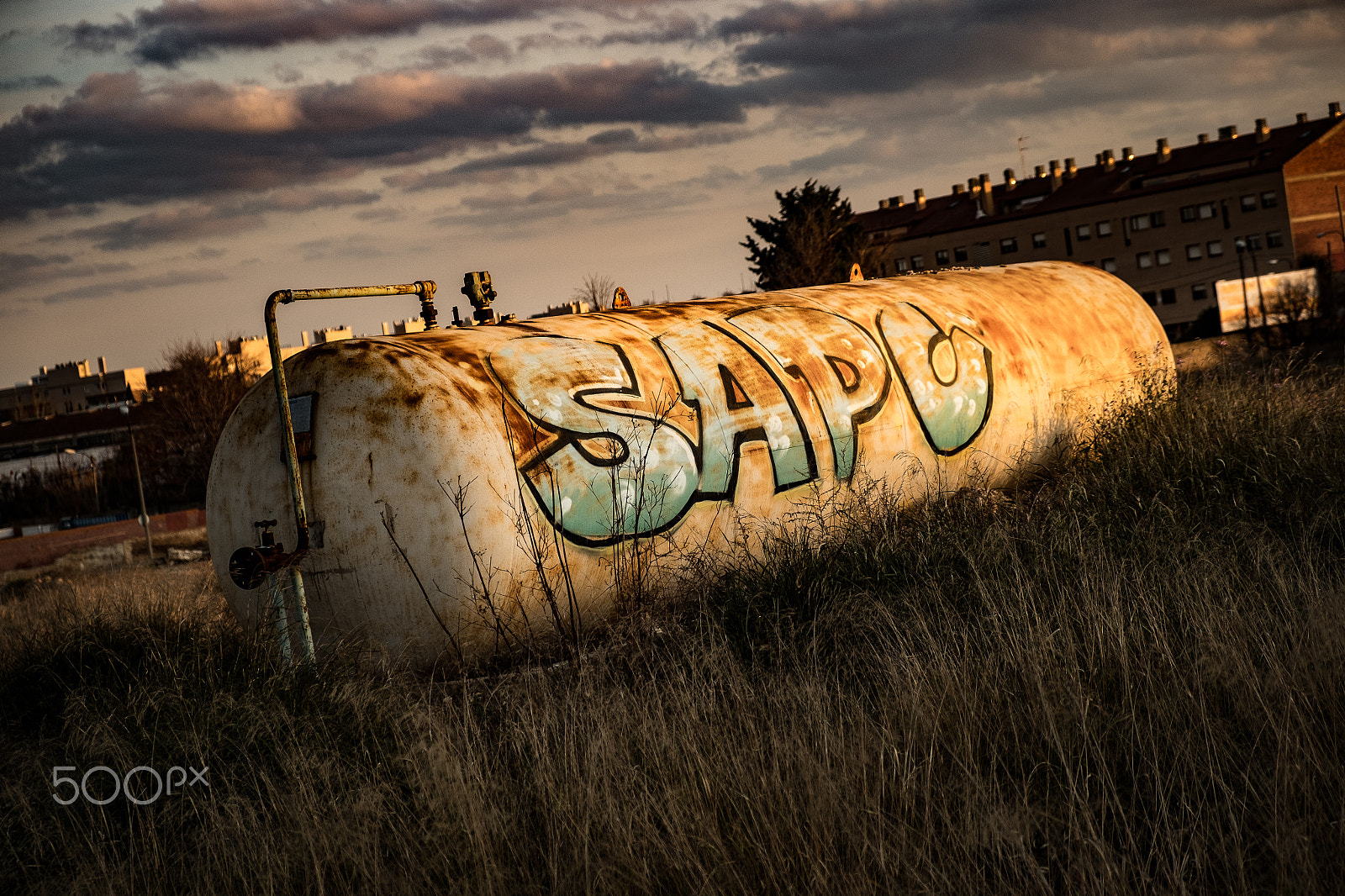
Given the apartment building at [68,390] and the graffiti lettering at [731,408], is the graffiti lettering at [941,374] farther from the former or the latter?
the apartment building at [68,390]

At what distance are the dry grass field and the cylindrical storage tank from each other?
375mm

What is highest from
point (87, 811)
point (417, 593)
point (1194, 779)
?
point (417, 593)

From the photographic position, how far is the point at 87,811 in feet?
12.9

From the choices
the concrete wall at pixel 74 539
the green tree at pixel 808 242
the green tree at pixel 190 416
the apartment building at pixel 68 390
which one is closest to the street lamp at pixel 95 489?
the green tree at pixel 190 416

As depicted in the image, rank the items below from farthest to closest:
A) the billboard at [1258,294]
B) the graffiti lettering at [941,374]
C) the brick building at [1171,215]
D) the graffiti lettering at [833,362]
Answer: the brick building at [1171,215], the billboard at [1258,294], the graffiti lettering at [941,374], the graffiti lettering at [833,362]

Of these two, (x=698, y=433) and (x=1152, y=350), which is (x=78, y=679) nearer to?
(x=698, y=433)

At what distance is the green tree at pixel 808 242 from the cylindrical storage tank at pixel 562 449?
88.8ft

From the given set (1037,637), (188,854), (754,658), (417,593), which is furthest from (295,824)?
(1037,637)

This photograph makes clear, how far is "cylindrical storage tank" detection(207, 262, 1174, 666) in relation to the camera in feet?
17.0

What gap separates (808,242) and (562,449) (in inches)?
1223

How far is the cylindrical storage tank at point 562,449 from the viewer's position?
5172 mm

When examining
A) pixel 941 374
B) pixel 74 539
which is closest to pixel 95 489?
pixel 74 539

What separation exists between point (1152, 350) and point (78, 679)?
9.58 m

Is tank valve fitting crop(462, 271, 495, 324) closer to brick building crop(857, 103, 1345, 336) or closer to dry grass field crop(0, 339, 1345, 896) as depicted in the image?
dry grass field crop(0, 339, 1345, 896)
